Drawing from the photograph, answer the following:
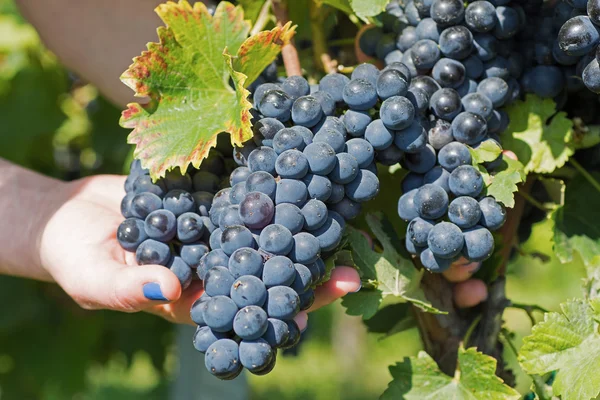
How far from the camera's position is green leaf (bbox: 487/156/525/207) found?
3.05 feet

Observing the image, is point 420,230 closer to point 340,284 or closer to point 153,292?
point 340,284

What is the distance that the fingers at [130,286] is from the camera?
92 centimetres

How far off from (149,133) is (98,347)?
1.45 meters

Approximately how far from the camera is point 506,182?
949mm

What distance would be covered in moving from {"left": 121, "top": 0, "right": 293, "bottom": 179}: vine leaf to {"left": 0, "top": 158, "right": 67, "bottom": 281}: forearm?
447mm

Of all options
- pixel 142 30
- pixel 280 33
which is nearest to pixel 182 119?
pixel 280 33

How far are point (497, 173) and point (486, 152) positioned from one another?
39mm

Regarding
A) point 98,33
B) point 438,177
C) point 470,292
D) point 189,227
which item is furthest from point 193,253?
point 98,33

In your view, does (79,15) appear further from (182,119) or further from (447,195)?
(447,195)

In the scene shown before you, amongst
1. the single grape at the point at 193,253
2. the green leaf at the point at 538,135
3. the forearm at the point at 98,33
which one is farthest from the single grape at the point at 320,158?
the forearm at the point at 98,33

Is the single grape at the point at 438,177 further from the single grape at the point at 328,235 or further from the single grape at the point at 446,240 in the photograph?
the single grape at the point at 328,235

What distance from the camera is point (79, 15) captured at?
174 centimetres

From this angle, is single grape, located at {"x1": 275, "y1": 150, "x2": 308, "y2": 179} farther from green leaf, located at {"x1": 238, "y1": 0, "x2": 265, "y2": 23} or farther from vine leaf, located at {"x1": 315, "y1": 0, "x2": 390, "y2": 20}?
green leaf, located at {"x1": 238, "y1": 0, "x2": 265, "y2": 23}

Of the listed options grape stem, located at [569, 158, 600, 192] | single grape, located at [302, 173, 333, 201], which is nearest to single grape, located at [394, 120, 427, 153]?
single grape, located at [302, 173, 333, 201]
